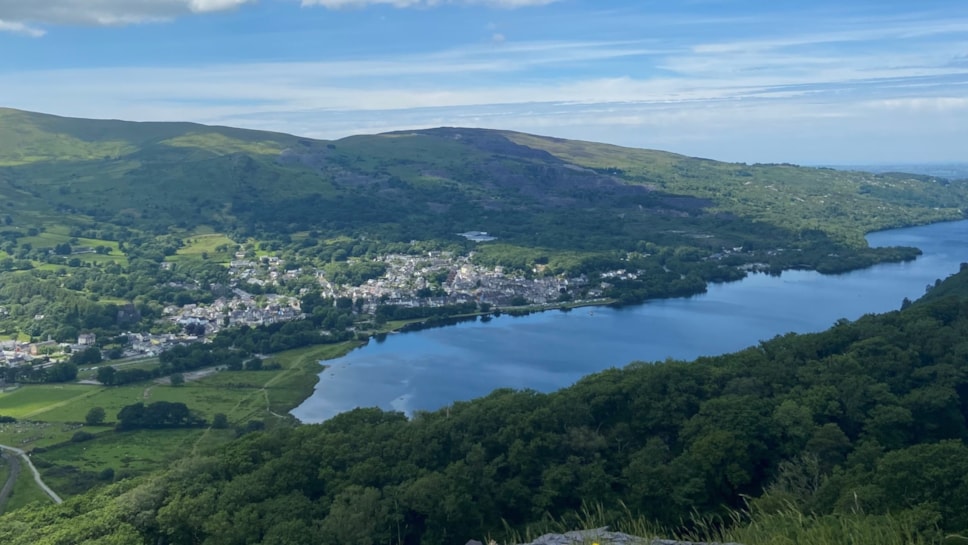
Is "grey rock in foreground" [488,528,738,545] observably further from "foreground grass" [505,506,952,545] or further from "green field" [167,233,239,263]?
"green field" [167,233,239,263]

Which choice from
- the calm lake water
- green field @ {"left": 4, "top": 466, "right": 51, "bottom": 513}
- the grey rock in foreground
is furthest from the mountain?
the grey rock in foreground

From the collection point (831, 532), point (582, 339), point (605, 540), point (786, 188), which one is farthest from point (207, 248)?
point (786, 188)

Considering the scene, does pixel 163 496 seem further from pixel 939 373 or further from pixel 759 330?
pixel 759 330

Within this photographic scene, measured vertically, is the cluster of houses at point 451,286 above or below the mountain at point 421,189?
below

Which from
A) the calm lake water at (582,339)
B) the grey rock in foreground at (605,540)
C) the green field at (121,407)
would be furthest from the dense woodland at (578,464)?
the calm lake water at (582,339)

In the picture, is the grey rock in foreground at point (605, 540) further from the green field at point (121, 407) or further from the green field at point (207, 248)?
the green field at point (207, 248)

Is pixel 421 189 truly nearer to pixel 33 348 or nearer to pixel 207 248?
pixel 207 248

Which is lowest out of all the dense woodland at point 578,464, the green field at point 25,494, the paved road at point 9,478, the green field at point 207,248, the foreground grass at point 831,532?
the paved road at point 9,478

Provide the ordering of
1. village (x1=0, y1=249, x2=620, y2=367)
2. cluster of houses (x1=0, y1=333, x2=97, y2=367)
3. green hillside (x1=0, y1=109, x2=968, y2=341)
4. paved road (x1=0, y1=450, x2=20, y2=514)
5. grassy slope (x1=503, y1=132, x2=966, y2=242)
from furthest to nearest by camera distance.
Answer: grassy slope (x1=503, y1=132, x2=966, y2=242) → green hillside (x1=0, y1=109, x2=968, y2=341) → village (x1=0, y1=249, x2=620, y2=367) → cluster of houses (x1=0, y1=333, x2=97, y2=367) → paved road (x1=0, y1=450, x2=20, y2=514)
